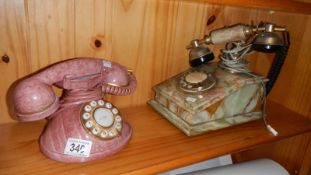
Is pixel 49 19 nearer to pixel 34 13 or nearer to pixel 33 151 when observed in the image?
pixel 34 13

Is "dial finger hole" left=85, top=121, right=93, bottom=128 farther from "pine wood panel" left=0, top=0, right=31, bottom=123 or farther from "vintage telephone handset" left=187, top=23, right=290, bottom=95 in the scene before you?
"vintage telephone handset" left=187, top=23, right=290, bottom=95

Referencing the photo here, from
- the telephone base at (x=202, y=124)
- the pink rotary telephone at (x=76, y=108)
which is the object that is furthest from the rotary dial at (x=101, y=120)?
the telephone base at (x=202, y=124)

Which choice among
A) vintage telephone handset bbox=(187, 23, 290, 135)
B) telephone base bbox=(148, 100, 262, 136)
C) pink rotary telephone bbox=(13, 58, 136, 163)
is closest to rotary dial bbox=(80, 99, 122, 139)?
pink rotary telephone bbox=(13, 58, 136, 163)

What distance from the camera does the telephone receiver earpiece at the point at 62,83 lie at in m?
0.47

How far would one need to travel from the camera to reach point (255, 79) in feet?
2.26

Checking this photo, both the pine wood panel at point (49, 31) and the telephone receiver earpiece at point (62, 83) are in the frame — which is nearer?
the telephone receiver earpiece at point (62, 83)

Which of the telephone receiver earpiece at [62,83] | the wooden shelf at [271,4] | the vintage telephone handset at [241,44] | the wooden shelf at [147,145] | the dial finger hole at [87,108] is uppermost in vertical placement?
the wooden shelf at [271,4]

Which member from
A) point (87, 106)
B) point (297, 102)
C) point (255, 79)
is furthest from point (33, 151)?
point (297, 102)

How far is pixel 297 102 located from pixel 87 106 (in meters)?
0.72

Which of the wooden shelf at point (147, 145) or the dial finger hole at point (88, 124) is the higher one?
the dial finger hole at point (88, 124)

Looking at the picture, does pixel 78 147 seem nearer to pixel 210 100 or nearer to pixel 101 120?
pixel 101 120

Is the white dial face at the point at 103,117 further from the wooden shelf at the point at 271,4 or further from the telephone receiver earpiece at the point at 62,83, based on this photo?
the wooden shelf at the point at 271,4

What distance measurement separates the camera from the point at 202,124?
2.12ft

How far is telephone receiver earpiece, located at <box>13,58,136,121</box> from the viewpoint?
0.47m
